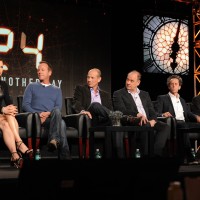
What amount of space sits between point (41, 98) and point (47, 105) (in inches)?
4.1

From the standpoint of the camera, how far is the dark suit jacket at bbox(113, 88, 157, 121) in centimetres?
562

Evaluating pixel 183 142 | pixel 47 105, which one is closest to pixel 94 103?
pixel 47 105

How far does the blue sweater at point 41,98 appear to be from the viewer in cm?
533

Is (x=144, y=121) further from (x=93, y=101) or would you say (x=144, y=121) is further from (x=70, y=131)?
(x=70, y=131)

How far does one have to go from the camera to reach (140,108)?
5.80 meters

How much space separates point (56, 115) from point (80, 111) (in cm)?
55

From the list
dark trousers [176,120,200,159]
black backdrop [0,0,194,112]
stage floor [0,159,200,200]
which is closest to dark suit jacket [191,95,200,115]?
dark trousers [176,120,200,159]

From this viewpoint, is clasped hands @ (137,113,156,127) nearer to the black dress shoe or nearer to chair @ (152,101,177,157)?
chair @ (152,101,177,157)

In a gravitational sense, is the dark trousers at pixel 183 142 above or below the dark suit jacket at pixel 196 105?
below

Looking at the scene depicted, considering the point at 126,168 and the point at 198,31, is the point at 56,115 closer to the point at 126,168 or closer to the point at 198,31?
the point at 126,168

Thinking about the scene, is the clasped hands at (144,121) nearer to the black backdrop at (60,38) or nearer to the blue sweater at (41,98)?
the blue sweater at (41,98)

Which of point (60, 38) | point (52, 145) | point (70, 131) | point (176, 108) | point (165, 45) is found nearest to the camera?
point (52, 145)

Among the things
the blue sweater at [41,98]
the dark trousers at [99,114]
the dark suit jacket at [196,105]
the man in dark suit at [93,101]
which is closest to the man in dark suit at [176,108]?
the dark suit jacket at [196,105]

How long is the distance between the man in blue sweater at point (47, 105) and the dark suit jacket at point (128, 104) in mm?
692
